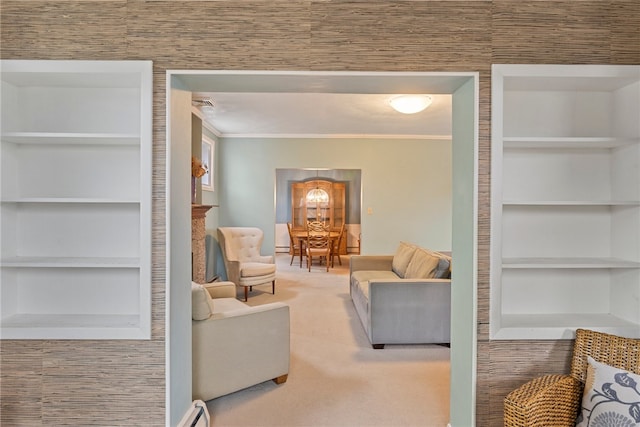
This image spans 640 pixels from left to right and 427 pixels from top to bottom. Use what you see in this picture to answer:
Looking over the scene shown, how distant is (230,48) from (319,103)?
261 centimetres

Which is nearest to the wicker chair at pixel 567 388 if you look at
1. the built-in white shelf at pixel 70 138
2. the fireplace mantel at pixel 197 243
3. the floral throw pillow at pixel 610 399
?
the floral throw pillow at pixel 610 399

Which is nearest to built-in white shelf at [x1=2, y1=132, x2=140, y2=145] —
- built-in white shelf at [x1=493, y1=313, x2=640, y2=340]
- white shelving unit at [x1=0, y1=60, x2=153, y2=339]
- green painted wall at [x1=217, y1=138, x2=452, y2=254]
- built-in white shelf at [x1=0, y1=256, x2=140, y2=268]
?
white shelving unit at [x1=0, y1=60, x2=153, y2=339]

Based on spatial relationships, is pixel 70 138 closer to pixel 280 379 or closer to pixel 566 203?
pixel 280 379

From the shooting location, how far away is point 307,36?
5.93 feet

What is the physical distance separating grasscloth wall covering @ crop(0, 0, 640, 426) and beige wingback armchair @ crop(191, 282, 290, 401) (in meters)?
0.50

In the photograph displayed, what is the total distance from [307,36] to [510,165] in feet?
4.30

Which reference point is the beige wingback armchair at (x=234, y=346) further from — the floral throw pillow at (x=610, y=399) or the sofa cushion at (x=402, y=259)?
the sofa cushion at (x=402, y=259)

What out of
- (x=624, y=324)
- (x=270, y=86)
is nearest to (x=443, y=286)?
(x=624, y=324)

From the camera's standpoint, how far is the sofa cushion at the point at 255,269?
497cm

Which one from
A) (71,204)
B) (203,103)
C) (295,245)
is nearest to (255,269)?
(203,103)

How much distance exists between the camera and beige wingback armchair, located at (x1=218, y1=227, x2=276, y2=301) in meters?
4.99

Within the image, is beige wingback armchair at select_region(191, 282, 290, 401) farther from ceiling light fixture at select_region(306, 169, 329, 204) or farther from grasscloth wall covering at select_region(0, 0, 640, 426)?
ceiling light fixture at select_region(306, 169, 329, 204)

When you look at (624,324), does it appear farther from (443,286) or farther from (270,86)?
(270,86)

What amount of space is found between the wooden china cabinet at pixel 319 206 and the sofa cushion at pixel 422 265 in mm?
5390
